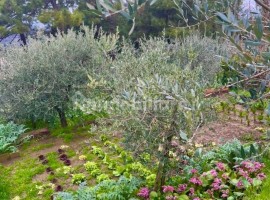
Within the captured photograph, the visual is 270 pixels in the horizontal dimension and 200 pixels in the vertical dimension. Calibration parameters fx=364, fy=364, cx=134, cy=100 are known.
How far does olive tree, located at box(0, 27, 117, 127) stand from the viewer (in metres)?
10.3

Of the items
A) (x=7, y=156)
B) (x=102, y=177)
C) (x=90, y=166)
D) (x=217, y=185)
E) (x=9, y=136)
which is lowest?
(x=7, y=156)

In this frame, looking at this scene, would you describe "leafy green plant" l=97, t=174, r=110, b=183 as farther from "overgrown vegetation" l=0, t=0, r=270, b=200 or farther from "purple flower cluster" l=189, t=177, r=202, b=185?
"purple flower cluster" l=189, t=177, r=202, b=185

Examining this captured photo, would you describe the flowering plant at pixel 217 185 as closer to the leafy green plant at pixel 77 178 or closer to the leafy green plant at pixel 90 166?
the leafy green plant at pixel 77 178

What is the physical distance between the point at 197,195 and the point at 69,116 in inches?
267

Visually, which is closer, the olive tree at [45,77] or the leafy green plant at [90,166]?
the leafy green plant at [90,166]

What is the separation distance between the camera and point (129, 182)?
6.22m

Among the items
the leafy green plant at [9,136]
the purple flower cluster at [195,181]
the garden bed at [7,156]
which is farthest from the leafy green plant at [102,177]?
the leafy green plant at [9,136]

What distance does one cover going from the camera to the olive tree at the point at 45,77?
10.3m

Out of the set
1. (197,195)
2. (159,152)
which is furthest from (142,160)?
(197,195)

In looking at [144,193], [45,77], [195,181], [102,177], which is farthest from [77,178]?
[45,77]

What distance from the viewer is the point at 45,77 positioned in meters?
10.6

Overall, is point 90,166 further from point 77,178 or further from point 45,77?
point 45,77

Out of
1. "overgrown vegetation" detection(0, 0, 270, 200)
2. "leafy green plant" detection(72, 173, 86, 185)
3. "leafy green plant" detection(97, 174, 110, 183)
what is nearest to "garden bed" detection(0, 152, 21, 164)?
"overgrown vegetation" detection(0, 0, 270, 200)

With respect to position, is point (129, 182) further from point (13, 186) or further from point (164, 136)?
point (13, 186)
